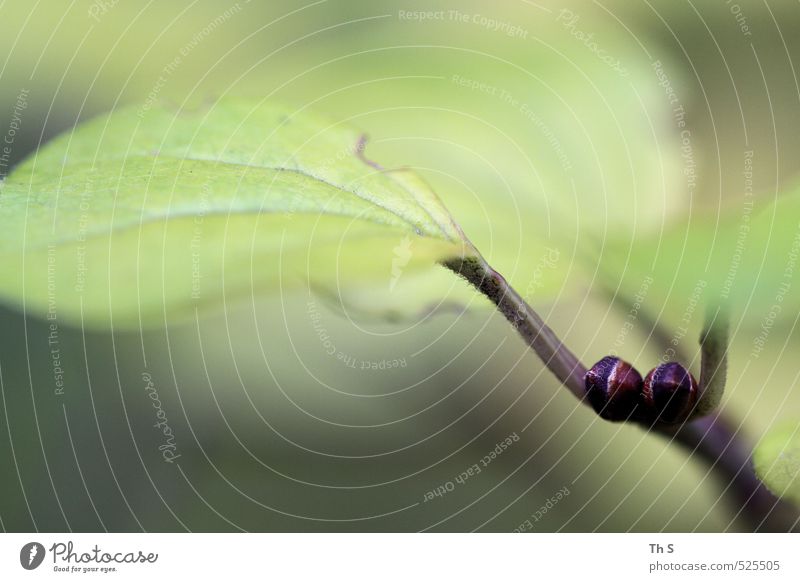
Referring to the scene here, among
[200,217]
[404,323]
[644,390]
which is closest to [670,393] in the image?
[644,390]

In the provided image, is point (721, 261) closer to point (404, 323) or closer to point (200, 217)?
point (404, 323)

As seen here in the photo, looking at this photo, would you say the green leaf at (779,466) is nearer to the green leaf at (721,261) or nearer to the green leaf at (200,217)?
the green leaf at (721,261)

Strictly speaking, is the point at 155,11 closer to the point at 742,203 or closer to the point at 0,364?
the point at 0,364

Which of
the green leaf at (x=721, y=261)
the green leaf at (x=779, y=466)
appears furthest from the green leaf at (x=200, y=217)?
the green leaf at (x=779, y=466)

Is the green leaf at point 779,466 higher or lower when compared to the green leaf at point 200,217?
lower

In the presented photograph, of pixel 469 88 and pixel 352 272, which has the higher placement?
pixel 469 88

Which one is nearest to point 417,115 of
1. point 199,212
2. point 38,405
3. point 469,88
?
point 469,88

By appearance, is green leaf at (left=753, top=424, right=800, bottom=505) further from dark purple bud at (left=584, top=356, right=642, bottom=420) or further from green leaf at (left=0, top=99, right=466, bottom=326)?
green leaf at (left=0, top=99, right=466, bottom=326)
